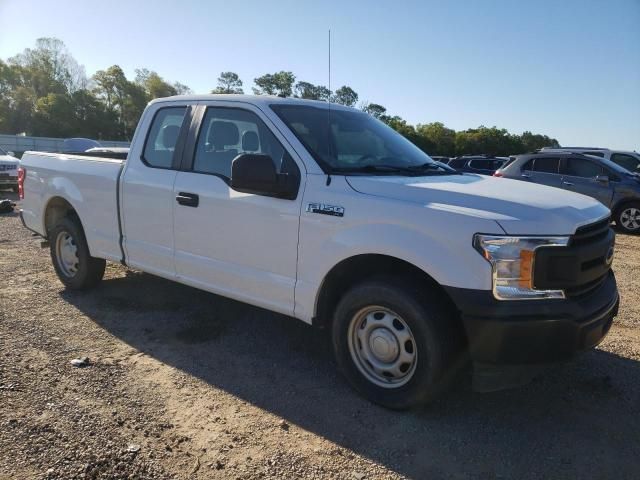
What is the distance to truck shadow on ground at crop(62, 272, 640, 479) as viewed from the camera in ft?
9.22

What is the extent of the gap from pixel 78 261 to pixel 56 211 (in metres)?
0.70

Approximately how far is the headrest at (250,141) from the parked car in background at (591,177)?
9525mm

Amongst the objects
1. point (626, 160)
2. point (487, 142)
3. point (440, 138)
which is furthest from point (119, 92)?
point (626, 160)

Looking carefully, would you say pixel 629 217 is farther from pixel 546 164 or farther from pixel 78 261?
pixel 78 261

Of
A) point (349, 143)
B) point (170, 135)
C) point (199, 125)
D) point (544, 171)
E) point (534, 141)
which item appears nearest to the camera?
point (349, 143)

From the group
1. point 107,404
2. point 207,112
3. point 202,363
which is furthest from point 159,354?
point 207,112

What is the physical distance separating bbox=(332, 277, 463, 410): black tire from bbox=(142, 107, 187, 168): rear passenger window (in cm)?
217

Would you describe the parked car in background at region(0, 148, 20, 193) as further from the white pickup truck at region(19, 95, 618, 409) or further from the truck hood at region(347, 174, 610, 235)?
the truck hood at region(347, 174, 610, 235)

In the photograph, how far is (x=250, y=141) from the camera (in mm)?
3975

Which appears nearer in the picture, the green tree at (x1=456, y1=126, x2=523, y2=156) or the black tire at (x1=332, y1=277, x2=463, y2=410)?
the black tire at (x1=332, y1=277, x2=463, y2=410)

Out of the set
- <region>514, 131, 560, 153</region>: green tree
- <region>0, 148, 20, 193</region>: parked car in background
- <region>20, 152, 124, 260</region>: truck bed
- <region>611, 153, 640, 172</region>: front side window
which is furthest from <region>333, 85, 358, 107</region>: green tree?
<region>514, 131, 560, 153</region>: green tree

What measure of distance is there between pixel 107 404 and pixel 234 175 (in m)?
1.67

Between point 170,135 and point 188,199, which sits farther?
point 170,135

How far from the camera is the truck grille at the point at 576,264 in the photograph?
276 cm
